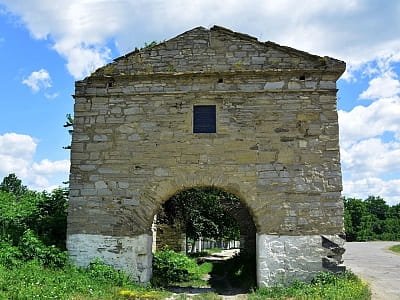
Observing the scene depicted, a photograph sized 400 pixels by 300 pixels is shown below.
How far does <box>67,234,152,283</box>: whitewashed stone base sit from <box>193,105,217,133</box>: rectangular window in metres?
2.74

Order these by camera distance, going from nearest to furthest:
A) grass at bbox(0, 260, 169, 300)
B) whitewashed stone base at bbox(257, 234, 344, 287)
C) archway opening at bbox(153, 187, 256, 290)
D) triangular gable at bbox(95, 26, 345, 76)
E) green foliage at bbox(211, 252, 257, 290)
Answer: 1. grass at bbox(0, 260, 169, 300)
2. whitewashed stone base at bbox(257, 234, 344, 287)
3. triangular gable at bbox(95, 26, 345, 76)
4. green foliage at bbox(211, 252, 257, 290)
5. archway opening at bbox(153, 187, 256, 290)

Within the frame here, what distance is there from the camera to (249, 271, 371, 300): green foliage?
7.92 m

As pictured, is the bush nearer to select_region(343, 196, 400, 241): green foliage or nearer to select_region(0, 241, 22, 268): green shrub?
select_region(0, 241, 22, 268): green shrub

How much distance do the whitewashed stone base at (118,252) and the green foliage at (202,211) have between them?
6.51m

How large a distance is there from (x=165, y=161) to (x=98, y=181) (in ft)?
5.43

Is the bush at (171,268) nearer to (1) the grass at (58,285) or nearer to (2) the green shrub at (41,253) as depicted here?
(1) the grass at (58,285)

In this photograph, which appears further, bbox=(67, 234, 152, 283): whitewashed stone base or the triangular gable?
the triangular gable

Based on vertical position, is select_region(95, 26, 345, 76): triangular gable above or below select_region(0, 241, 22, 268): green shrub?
above

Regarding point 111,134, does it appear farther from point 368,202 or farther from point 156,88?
point 368,202

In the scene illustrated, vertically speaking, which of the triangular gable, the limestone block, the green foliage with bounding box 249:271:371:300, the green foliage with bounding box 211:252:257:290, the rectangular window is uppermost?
the triangular gable

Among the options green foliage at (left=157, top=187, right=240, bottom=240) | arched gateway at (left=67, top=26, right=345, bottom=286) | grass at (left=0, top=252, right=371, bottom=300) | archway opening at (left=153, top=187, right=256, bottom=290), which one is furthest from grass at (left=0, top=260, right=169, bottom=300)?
green foliage at (left=157, top=187, right=240, bottom=240)

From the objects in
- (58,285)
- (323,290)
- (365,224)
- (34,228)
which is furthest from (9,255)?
(365,224)

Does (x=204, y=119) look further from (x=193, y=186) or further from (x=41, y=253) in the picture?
(x=41, y=253)

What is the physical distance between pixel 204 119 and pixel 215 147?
2.40ft
